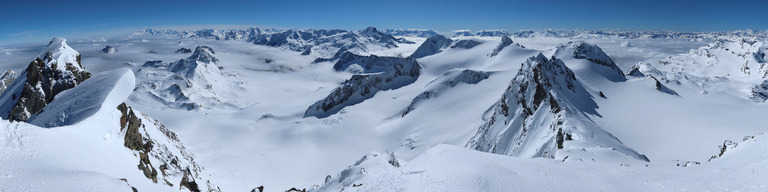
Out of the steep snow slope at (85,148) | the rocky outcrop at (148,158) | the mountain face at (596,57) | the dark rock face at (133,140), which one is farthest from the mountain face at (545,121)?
the rocky outcrop at (148,158)

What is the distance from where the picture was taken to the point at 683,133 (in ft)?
152

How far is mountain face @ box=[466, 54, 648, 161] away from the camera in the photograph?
1435 inches

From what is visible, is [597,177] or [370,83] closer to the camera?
[597,177]


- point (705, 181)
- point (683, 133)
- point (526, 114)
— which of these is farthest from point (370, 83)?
point (705, 181)

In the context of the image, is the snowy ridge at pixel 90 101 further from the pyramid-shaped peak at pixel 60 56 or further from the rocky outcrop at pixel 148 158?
the pyramid-shaped peak at pixel 60 56

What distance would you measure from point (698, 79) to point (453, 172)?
467 feet

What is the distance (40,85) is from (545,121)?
72.6 meters

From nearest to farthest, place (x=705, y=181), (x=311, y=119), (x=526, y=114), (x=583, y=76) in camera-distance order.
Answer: (x=705, y=181)
(x=526, y=114)
(x=583, y=76)
(x=311, y=119)

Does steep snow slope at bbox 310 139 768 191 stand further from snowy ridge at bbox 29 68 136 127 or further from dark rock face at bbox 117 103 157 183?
snowy ridge at bbox 29 68 136 127

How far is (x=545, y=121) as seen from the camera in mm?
46156

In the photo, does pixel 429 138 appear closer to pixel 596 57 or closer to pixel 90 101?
pixel 90 101

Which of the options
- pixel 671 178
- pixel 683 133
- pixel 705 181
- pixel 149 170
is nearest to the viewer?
pixel 705 181

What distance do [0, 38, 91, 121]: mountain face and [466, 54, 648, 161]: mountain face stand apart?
214 ft

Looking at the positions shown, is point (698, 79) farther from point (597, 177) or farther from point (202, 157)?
point (202, 157)
